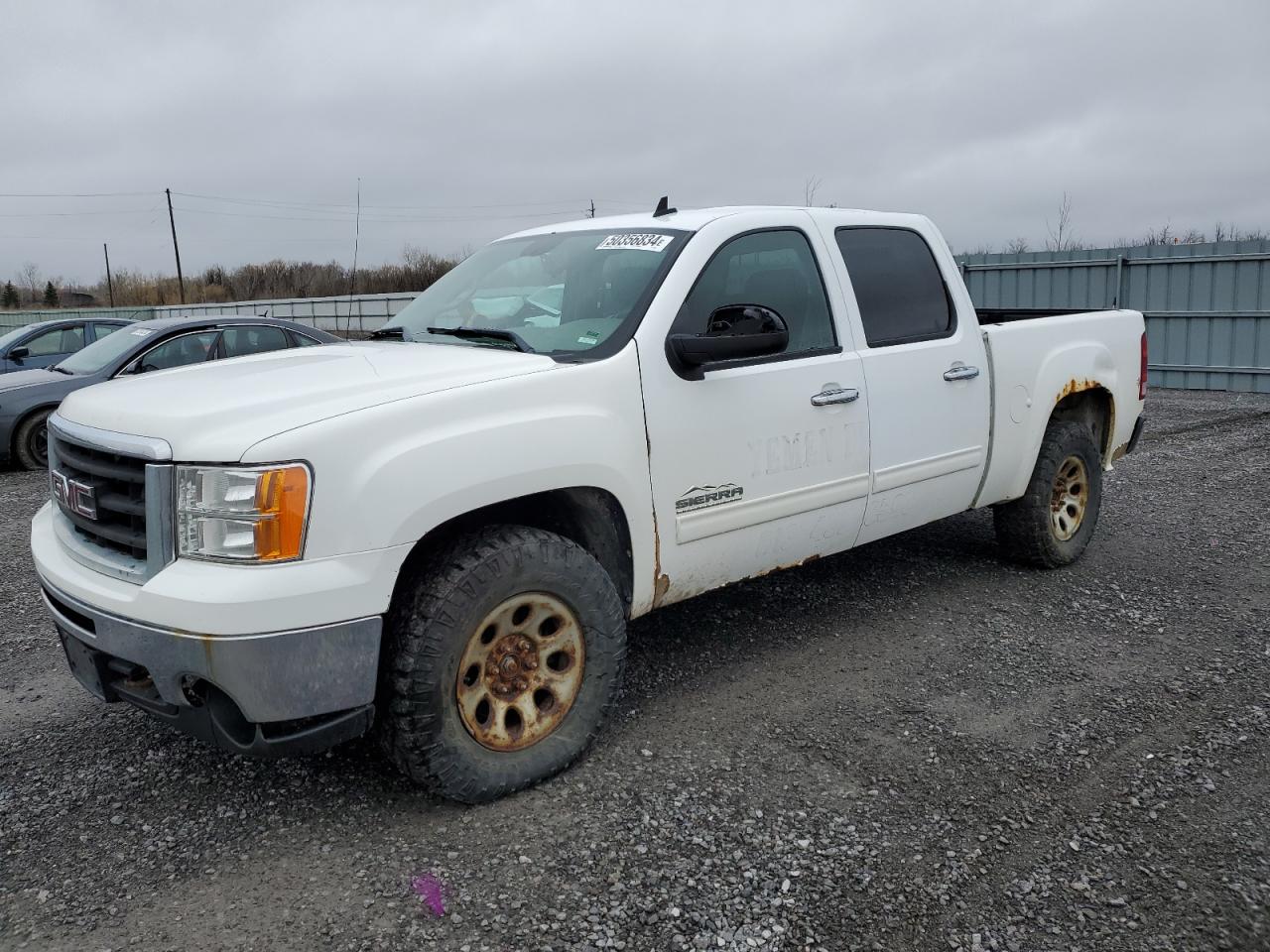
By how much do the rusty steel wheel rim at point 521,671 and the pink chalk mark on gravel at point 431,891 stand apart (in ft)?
1.49

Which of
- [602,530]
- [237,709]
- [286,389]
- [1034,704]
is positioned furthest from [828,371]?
[237,709]

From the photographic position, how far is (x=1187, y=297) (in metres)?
15.8

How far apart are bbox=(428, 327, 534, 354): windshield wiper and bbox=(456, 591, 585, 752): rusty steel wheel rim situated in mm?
963

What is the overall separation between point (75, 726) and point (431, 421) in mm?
2157

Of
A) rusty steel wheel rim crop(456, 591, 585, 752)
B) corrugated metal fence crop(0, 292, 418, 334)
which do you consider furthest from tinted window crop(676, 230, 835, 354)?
corrugated metal fence crop(0, 292, 418, 334)

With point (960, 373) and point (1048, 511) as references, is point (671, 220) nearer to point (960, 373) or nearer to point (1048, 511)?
point (960, 373)

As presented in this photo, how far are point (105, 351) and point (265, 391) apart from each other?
28.0 ft

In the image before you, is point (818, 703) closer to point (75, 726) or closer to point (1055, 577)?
point (1055, 577)

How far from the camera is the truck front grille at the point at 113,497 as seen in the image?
2976mm

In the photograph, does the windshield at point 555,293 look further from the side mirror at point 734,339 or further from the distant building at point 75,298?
the distant building at point 75,298

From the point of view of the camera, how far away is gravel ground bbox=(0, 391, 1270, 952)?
8.87ft

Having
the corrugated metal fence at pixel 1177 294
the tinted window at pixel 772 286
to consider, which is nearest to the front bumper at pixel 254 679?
the tinted window at pixel 772 286

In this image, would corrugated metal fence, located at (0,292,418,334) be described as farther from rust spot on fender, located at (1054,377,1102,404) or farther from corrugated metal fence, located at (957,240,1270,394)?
rust spot on fender, located at (1054,377,1102,404)

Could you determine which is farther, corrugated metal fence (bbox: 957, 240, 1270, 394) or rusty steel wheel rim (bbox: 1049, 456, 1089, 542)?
corrugated metal fence (bbox: 957, 240, 1270, 394)
